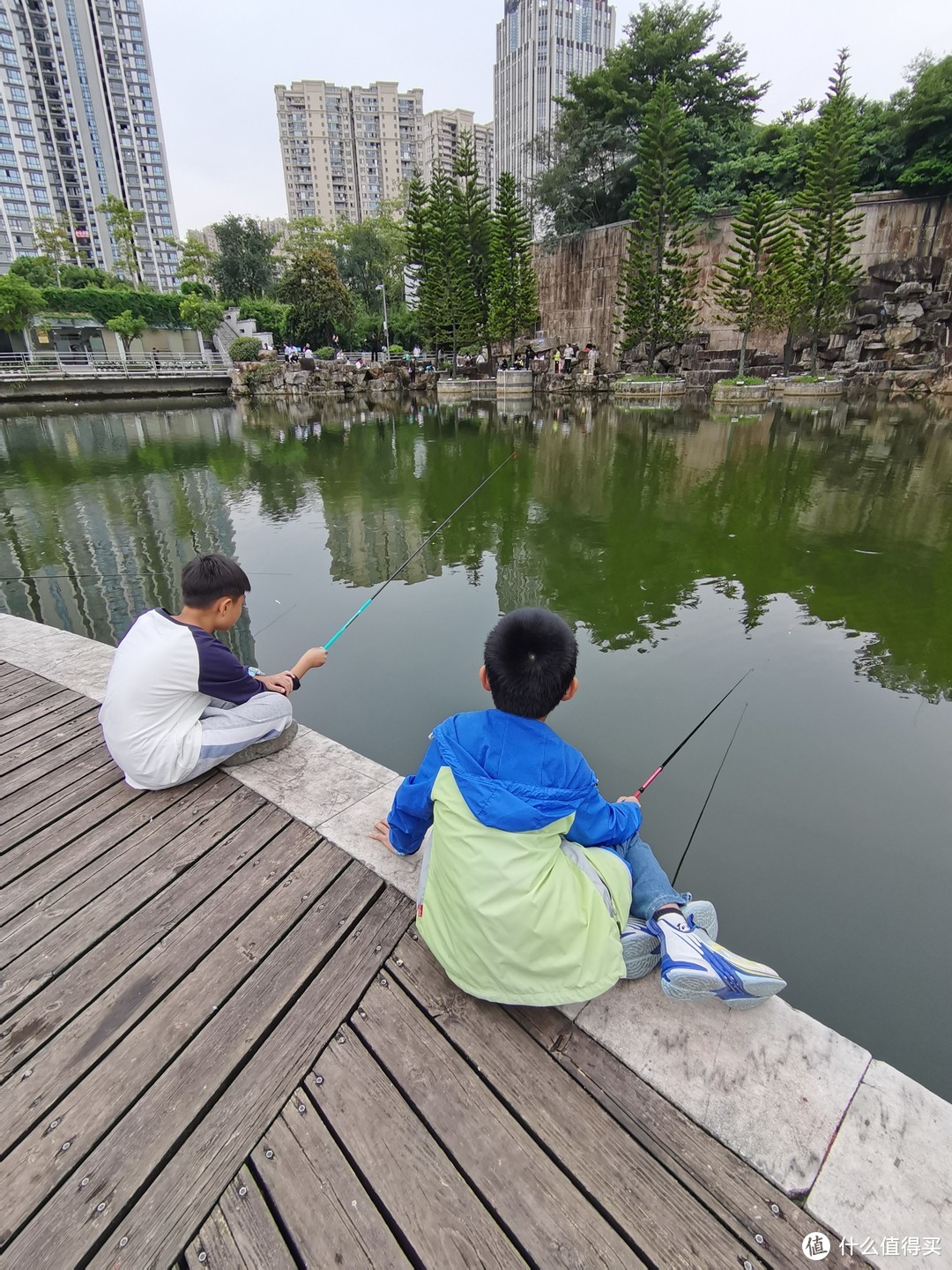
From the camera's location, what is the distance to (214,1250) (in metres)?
0.95

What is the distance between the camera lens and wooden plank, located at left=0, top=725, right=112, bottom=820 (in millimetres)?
2051

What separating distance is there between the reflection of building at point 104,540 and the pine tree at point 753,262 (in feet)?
55.2

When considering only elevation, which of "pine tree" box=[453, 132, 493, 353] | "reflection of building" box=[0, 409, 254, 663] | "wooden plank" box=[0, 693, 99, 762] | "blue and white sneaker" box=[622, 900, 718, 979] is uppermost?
"pine tree" box=[453, 132, 493, 353]

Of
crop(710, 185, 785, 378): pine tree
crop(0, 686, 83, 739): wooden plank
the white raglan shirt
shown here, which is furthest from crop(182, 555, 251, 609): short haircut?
crop(710, 185, 785, 378): pine tree

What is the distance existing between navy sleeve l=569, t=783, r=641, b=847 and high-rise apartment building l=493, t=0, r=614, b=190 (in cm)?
6522

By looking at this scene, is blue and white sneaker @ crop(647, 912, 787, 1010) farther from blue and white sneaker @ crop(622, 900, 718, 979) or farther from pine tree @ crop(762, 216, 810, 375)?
pine tree @ crop(762, 216, 810, 375)

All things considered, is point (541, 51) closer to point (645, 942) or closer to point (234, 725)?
point (234, 725)

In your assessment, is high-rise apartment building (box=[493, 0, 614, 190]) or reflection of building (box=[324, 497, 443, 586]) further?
high-rise apartment building (box=[493, 0, 614, 190])

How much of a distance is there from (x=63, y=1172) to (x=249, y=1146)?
0.30m

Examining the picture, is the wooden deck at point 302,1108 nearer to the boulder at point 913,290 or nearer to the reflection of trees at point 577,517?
the reflection of trees at point 577,517

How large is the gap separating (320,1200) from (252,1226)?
0.34ft

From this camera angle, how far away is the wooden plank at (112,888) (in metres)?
1.43

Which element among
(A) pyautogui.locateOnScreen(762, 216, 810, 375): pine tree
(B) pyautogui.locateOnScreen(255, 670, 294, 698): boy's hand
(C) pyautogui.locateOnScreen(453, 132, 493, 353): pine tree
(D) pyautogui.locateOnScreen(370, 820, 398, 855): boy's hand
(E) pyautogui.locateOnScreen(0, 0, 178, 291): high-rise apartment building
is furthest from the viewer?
(E) pyautogui.locateOnScreen(0, 0, 178, 291): high-rise apartment building

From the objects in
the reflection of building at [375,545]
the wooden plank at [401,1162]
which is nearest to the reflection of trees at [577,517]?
the reflection of building at [375,545]
